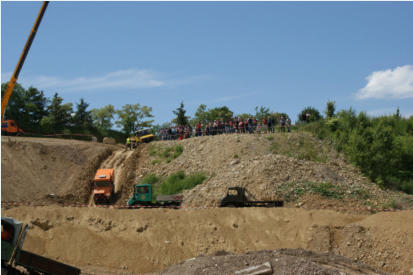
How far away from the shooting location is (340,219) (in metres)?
22.1

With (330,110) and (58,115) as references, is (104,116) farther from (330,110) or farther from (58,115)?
(330,110)

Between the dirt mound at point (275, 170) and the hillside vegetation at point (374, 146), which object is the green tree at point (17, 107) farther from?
the hillside vegetation at point (374, 146)

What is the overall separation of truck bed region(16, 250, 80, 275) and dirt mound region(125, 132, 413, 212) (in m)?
16.9

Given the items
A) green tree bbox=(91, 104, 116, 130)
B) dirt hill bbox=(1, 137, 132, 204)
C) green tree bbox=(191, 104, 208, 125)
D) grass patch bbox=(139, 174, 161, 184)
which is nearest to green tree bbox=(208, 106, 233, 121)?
green tree bbox=(191, 104, 208, 125)

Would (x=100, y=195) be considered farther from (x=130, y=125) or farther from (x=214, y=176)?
(x=130, y=125)

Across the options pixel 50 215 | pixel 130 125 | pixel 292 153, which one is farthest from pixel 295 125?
pixel 130 125

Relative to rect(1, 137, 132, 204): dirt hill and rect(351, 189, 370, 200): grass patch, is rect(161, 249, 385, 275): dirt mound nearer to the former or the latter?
rect(351, 189, 370, 200): grass patch

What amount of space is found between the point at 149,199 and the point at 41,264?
16693mm

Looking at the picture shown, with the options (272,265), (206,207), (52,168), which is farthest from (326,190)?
(52,168)

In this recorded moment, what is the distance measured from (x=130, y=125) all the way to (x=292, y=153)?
4626 centimetres

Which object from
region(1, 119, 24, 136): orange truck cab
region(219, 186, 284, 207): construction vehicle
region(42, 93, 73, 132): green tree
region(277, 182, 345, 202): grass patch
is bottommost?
region(219, 186, 284, 207): construction vehicle

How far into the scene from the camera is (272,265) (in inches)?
466

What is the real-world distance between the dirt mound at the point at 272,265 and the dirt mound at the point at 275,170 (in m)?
13.3

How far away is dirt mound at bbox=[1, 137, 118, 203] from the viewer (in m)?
34.9
